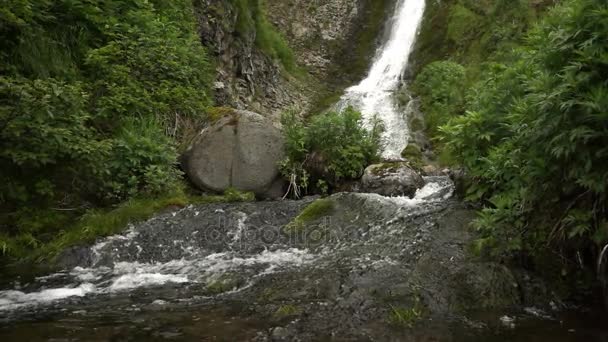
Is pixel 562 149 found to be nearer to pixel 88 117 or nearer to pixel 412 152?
pixel 88 117

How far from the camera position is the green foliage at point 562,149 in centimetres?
353

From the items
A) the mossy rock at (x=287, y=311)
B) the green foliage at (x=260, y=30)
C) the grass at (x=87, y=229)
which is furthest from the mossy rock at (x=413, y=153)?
the mossy rock at (x=287, y=311)

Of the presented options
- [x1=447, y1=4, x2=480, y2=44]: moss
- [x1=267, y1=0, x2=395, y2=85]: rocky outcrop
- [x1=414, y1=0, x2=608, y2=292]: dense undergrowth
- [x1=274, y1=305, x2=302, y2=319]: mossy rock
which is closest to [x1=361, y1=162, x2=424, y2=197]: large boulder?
[x1=414, y1=0, x2=608, y2=292]: dense undergrowth

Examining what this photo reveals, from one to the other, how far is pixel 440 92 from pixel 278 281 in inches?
492

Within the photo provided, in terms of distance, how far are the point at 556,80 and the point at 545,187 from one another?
37.8 inches

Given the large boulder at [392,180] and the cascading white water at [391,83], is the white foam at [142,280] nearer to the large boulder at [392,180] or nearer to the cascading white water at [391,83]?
the large boulder at [392,180]

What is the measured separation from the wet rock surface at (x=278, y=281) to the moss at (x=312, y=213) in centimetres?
5

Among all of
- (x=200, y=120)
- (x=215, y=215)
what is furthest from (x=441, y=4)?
(x=215, y=215)

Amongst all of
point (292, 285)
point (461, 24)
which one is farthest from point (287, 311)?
point (461, 24)

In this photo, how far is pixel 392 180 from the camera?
9164 millimetres

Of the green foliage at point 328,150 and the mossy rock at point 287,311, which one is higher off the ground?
the green foliage at point 328,150

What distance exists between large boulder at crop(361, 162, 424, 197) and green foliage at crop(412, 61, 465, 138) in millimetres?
5884

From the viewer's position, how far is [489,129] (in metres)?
6.58

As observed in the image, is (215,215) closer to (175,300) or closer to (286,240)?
(286,240)
